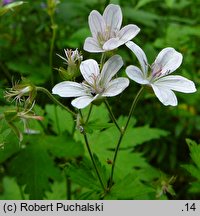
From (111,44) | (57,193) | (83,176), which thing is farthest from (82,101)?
(57,193)

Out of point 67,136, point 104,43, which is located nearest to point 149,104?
point 67,136

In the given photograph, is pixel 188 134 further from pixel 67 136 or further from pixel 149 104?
pixel 67 136

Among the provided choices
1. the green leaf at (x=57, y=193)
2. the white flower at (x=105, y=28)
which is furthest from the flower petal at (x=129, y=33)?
the green leaf at (x=57, y=193)

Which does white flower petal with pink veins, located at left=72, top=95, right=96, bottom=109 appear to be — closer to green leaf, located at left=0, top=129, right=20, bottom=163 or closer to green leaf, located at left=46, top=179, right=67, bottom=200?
green leaf, located at left=0, top=129, right=20, bottom=163

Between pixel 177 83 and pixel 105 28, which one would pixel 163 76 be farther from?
pixel 105 28

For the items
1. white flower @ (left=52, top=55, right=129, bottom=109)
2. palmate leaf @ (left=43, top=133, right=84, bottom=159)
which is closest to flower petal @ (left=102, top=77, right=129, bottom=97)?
white flower @ (left=52, top=55, right=129, bottom=109)

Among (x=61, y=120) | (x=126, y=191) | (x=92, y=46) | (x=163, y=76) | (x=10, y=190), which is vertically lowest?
(x=10, y=190)
